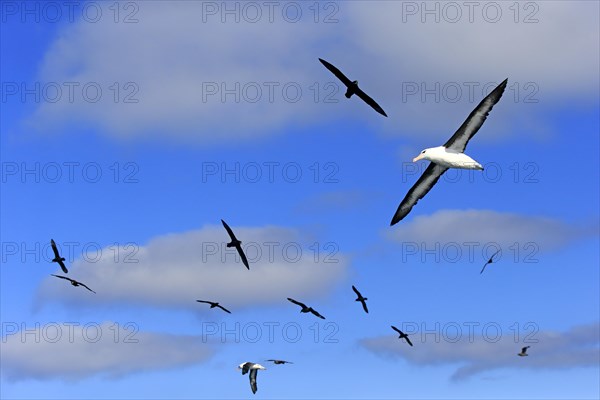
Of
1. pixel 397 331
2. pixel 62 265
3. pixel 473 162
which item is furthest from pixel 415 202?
pixel 62 265

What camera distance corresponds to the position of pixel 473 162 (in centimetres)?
4112

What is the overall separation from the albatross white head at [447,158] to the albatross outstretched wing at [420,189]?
2.19 meters

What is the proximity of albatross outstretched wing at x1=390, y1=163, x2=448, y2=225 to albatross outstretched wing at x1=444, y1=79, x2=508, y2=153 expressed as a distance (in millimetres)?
2897

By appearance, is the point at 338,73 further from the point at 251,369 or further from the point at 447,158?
the point at 251,369

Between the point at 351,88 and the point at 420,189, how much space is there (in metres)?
9.85

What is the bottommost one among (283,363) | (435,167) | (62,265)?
(283,363)

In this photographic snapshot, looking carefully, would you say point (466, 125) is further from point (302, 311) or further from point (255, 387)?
point (255, 387)

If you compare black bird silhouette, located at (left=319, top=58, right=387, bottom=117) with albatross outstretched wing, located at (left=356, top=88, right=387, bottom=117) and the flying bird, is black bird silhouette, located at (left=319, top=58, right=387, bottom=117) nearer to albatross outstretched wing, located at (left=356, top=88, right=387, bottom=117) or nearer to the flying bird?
albatross outstretched wing, located at (left=356, top=88, right=387, bottom=117)

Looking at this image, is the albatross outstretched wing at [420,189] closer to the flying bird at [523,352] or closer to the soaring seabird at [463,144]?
the soaring seabird at [463,144]

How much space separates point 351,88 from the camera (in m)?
38.9

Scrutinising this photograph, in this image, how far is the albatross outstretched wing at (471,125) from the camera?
41281 mm

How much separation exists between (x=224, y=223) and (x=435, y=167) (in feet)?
56.0

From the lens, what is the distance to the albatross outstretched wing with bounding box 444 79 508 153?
4128 centimetres

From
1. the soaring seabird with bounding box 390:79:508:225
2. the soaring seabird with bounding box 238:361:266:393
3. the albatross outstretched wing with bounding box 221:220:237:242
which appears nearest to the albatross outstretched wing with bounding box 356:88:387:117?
the soaring seabird with bounding box 390:79:508:225
